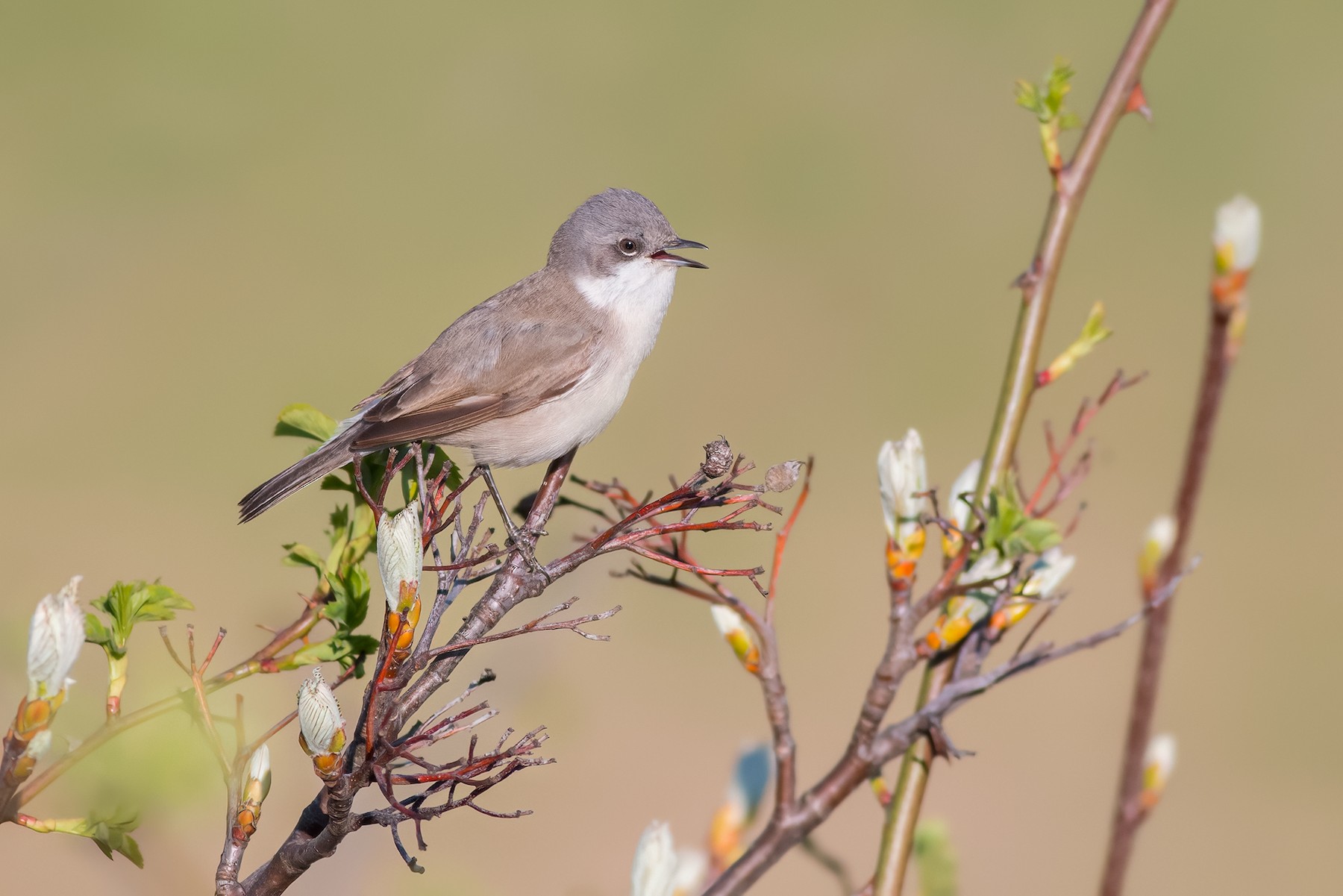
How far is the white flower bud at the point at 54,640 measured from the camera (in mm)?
1229

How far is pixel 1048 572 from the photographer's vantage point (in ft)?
6.08

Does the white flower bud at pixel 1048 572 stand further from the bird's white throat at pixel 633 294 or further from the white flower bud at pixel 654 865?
the bird's white throat at pixel 633 294

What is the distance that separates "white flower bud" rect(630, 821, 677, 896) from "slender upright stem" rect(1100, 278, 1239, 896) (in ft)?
2.19

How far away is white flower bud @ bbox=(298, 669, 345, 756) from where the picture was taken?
121 cm

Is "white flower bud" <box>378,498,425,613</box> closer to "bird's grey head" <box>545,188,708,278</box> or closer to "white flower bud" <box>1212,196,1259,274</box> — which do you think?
"white flower bud" <box>1212,196,1259,274</box>

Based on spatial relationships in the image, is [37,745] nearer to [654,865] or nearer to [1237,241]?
[654,865]

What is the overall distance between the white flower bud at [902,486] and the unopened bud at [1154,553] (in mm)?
364

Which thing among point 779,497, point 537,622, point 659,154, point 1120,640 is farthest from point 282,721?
point 659,154

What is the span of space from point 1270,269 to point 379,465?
12232 mm

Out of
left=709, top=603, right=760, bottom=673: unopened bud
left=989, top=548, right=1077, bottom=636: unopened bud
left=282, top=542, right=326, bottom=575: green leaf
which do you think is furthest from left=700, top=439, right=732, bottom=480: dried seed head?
left=282, top=542, right=326, bottom=575: green leaf

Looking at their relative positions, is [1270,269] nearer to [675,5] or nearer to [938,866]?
[675,5]

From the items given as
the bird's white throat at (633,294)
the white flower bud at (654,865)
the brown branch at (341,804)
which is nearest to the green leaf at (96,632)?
the brown branch at (341,804)

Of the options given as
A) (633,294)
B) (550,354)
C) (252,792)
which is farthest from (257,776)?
(633,294)

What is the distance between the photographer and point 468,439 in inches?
154
